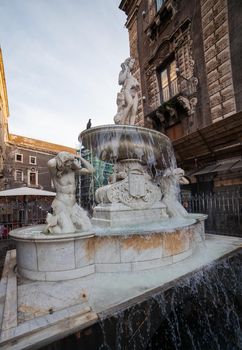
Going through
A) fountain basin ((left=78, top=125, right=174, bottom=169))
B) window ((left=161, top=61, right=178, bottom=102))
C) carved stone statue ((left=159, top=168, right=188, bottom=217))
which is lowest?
carved stone statue ((left=159, top=168, right=188, bottom=217))

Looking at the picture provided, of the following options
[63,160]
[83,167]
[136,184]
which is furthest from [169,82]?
[63,160]

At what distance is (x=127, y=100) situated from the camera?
595 centimetres

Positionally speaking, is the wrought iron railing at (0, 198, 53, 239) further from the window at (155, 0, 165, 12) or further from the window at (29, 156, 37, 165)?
the window at (29, 156, 37, 165)

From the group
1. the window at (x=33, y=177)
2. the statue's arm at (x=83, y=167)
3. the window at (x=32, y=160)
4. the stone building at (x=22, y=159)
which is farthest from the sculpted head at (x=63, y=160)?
the window at (x=32, y=160)

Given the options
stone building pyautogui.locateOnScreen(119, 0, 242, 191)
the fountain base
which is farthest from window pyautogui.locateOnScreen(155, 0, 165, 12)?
the fountain base

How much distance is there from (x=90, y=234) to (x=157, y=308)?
57.6 inches

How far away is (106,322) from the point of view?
214 cm

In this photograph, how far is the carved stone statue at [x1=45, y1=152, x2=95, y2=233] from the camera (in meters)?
3.68

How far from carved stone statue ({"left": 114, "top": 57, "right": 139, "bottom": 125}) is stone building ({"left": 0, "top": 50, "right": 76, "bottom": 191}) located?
23945 mm

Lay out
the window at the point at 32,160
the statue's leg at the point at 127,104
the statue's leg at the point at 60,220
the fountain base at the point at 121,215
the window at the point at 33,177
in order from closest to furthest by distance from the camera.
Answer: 1. the statue's leg at the point at 60,220
2. the fountain base at the point at 121,215
3. the statue's leg at the point at 127,104
4. the window at the point at 33,177
5. the window at the point at 32,160

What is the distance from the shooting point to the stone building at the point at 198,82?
10.1 meters

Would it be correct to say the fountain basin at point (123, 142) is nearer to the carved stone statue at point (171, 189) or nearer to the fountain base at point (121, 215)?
the carved stone statue at point (171, 189)

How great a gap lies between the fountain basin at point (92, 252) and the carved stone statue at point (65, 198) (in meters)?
0.35

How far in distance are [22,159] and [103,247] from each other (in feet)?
97.3
